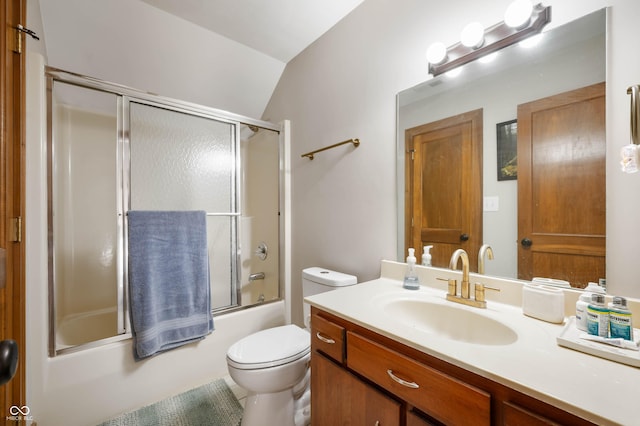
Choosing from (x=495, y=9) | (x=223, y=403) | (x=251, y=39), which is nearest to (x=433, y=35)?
(x=495, y=9)

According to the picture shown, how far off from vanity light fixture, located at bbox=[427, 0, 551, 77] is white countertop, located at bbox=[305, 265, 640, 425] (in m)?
1.05

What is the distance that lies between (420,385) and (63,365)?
5.68ft

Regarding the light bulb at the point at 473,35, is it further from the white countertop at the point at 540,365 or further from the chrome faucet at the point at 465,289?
the white countertop at the point at 540,365

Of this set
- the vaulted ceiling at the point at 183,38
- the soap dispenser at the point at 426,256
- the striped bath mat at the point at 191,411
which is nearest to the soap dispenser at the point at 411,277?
the soap dispenser at the point at 426,256

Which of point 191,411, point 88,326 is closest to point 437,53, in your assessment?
point 191,411

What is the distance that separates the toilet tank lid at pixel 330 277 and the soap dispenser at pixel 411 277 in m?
0.35

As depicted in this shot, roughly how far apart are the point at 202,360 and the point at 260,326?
0.45 m

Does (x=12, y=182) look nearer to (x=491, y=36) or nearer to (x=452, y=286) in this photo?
(x=452, y=286)

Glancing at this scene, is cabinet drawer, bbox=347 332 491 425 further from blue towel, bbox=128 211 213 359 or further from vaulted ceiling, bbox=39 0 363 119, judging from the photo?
vaulted ceiling, bbox=39 0 363 119

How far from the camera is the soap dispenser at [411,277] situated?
1.24 meters

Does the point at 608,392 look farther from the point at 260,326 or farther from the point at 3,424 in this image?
the point at 260,326

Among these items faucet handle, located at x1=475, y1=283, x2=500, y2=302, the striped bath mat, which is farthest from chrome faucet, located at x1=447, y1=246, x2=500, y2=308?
the striped bath mat

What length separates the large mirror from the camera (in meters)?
0.88

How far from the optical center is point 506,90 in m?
1.06
